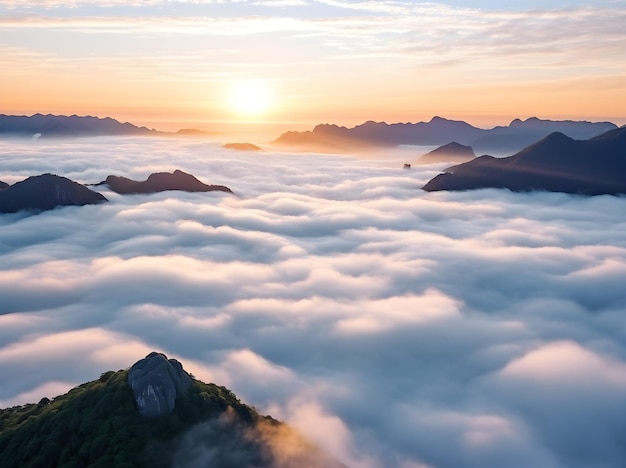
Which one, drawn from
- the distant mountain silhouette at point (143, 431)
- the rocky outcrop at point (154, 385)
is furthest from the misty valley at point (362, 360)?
the rocky outcrop at point (154, 385)

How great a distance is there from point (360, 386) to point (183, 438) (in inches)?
2709

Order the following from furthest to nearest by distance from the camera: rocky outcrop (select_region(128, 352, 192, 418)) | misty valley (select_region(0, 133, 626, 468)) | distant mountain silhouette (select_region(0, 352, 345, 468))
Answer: misty valley (select_region(0, 133, 626, 468)) → rocky outcrop (select_region(128, 352, 192, 418)) → distant mountain silhouette (select_region(0, 352, 345, 468))

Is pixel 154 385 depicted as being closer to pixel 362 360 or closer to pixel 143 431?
pixel 143 431

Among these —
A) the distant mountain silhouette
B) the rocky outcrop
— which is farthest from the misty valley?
the rocky outcrop

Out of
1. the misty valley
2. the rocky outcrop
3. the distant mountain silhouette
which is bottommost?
the misty valley

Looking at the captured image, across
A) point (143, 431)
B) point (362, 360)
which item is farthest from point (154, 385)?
point (362, 360)

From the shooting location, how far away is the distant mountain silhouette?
64.0m

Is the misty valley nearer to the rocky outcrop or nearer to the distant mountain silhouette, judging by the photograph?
the distant mountain silhouette

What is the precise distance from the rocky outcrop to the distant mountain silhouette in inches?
5.3

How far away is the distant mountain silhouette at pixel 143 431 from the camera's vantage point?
6397 centimetres

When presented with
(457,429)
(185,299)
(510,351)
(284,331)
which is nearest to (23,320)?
(185,299)

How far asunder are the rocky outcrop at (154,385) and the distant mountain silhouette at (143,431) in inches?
5.3

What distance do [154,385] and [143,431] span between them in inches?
233

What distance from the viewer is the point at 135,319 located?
160 m
